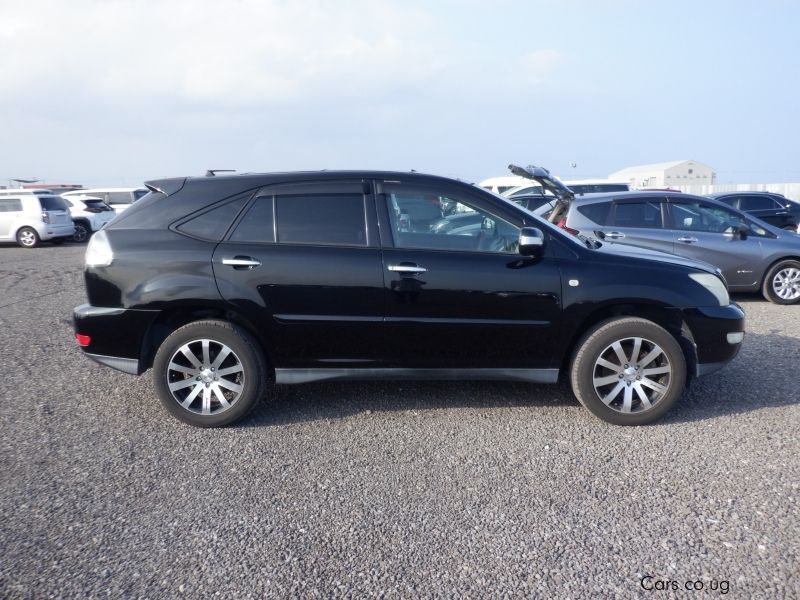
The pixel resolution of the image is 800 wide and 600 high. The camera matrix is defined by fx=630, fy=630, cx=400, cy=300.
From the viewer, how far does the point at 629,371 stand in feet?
14.4

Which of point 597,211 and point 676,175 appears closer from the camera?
point 597,211

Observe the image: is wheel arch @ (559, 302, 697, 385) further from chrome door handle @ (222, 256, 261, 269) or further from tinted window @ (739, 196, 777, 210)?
tinted window @ (739, 196, 777, 210)

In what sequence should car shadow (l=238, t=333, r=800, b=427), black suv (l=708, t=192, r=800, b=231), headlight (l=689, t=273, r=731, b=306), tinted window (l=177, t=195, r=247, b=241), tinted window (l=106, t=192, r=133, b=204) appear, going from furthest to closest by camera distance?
tinted window (l=106, t=192, r=133, b=204), black suv (l=708, t=192, r=800, b=231), car shadow (l=238, t=333, r=800, b=427), headlight (l=689, t=273, r=731, b=306), tinted window (l=177, t=195, r=247, b=241)

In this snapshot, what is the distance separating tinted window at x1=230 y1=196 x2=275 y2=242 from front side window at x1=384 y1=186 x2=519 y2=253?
85cm

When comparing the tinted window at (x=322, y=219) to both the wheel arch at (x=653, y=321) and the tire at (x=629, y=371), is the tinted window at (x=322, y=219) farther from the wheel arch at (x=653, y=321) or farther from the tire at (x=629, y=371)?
the tire at (x=629, y=371)

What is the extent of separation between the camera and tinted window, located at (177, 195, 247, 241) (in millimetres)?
4418

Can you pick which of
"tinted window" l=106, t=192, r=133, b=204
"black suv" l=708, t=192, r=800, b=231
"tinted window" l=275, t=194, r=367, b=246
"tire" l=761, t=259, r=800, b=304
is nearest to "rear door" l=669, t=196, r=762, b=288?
"tire" l=761, t=259, r=800, b=304

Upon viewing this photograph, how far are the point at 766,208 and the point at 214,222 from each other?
16.4 meters

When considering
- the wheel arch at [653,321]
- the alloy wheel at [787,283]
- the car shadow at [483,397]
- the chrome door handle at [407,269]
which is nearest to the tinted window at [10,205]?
the car shadow at [483,397]

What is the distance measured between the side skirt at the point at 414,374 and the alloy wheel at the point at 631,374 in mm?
343

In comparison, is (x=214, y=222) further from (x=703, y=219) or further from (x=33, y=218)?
(x=33, y=218)

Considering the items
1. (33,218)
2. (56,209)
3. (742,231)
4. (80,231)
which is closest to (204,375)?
(742,231)

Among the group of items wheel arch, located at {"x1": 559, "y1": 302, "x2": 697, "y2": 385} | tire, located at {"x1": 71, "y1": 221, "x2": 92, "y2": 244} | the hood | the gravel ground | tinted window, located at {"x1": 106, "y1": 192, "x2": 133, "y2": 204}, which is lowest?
the gravel ground

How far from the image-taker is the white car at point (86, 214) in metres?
20.9
